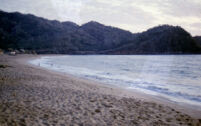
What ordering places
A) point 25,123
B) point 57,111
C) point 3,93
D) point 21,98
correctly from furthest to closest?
point 3,93 → point 21,98 → point 57,111 → point 25,123

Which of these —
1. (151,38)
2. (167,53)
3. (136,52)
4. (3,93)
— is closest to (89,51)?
(136,52)

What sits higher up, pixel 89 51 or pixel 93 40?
pixel 93 40

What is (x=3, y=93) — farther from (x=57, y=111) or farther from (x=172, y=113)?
(x=172, y=113)

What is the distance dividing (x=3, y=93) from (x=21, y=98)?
109 cm

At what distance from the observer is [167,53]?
11838 cm

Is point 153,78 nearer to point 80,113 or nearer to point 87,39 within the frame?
point 80,113

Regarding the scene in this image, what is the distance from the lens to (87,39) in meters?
147

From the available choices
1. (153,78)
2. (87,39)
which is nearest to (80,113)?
(153,78)

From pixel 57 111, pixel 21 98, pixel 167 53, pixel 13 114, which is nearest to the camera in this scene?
pixel 13 114

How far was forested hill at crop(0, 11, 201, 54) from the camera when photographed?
116062 millimetres

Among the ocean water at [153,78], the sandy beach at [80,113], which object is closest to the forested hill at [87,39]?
the ocean water at [153,78]

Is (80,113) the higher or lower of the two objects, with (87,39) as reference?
lower

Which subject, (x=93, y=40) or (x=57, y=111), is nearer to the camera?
(x=57, y=111)

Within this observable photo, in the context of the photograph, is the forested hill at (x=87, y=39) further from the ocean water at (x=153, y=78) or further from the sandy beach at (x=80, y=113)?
the sandy beach at (x=80, y=113)
